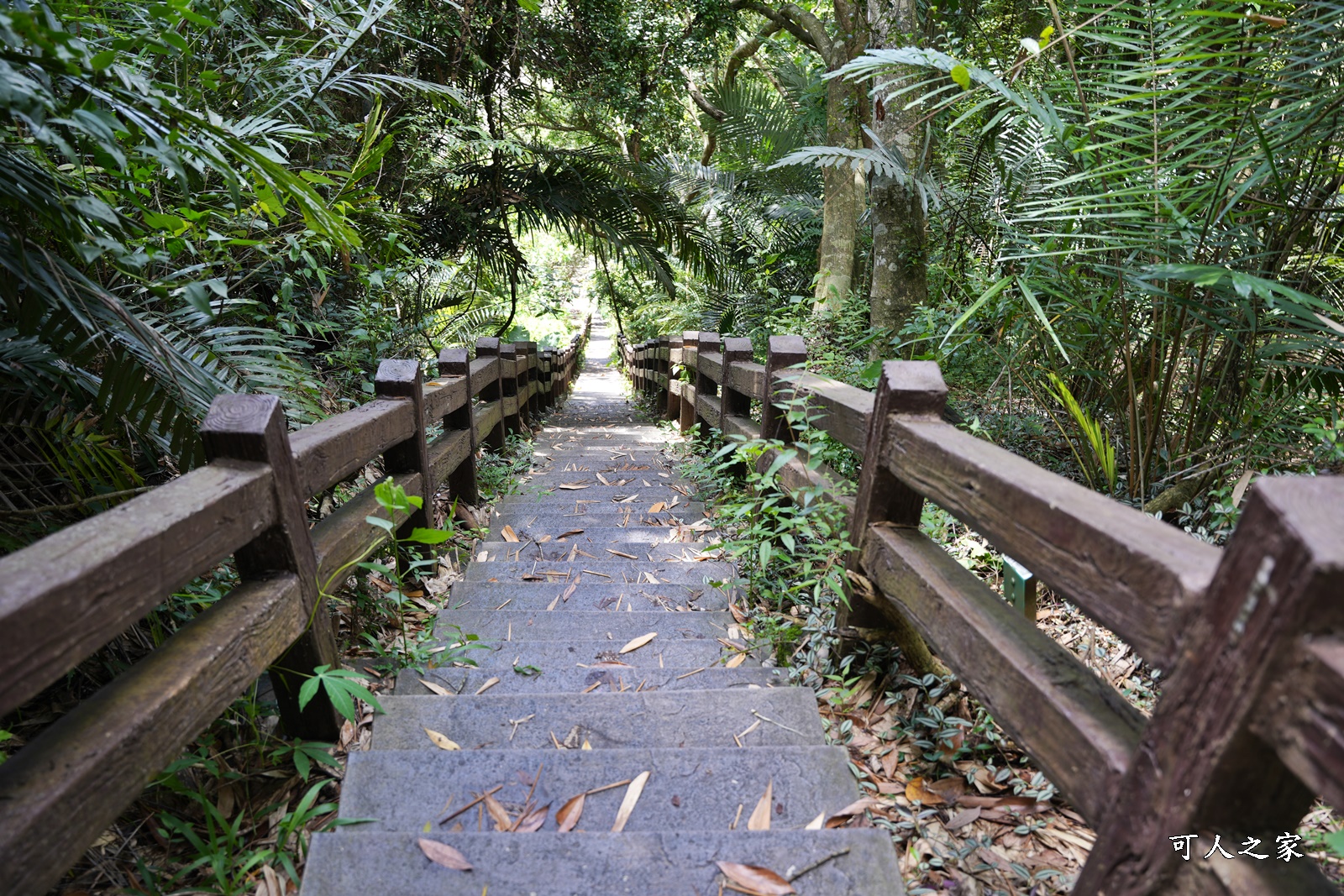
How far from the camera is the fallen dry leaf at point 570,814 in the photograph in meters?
1.78

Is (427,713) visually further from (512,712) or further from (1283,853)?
(1283,853)

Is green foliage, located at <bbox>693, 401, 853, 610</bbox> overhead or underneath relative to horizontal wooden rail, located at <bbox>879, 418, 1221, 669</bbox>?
underneath

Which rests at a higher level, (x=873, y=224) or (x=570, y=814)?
(x=873, y=224)

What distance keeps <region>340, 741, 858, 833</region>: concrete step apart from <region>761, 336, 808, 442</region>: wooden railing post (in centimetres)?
160

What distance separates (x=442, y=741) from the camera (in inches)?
84.4

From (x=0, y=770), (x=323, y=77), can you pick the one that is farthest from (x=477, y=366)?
(x=0, y=770)

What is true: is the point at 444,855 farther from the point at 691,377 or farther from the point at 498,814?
the point at 691,377

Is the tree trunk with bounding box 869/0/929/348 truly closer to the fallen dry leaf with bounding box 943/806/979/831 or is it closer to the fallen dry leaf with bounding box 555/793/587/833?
the fallen dry leaf with bounding box 943/806/979/831

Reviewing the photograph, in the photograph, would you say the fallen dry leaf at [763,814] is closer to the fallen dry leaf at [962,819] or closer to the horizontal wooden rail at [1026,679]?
the fallen dry leaf at [962,819]

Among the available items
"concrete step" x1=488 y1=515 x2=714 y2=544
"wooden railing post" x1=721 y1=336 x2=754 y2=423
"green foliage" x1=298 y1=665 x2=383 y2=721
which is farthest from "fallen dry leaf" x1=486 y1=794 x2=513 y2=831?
"wooden railing post" x1=721 y1=336 x2=754 y2=423

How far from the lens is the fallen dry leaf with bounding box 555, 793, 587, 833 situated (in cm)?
178

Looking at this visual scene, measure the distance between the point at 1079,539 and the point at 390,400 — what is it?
2.42 metres

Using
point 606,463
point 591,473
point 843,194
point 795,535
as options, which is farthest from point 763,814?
point 843,194

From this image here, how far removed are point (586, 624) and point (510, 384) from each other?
3.87 meters
